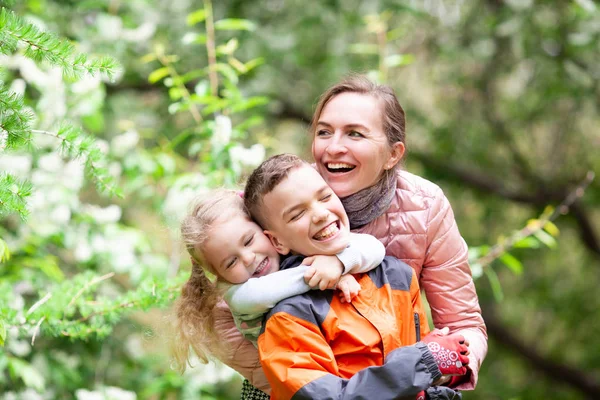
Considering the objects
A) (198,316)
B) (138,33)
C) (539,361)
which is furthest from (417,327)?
(539,361)

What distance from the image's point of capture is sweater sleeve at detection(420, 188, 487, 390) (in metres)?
1.99

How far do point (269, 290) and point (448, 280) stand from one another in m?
0.52

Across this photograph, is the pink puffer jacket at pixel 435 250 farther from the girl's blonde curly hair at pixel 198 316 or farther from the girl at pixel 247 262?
the girl's blonde curly hair at pixel 198 316

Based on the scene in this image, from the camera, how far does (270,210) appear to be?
1.85 metres

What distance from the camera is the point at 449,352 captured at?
1768 millimetres

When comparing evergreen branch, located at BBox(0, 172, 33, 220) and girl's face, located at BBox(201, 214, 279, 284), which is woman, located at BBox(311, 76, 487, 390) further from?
evergreen branch, located at BBox(0, 172, 33, 220)

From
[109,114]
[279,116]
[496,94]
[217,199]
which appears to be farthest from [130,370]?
[496,94]

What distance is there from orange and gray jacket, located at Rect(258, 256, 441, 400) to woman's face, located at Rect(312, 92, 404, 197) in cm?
23

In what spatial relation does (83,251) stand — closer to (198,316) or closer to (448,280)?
(198,316)

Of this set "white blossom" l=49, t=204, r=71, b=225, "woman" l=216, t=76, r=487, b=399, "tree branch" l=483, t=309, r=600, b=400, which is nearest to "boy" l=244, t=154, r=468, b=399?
"woman" l=216, t=76, r=487, b=399

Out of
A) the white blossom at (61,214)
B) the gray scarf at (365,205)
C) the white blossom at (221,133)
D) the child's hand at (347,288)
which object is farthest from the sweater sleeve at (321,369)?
the white blossom at (61,214)

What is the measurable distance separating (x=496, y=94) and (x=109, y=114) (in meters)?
2.90

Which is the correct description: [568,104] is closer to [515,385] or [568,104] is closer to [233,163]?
[515,385]

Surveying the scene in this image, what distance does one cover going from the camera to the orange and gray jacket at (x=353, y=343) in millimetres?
1651
